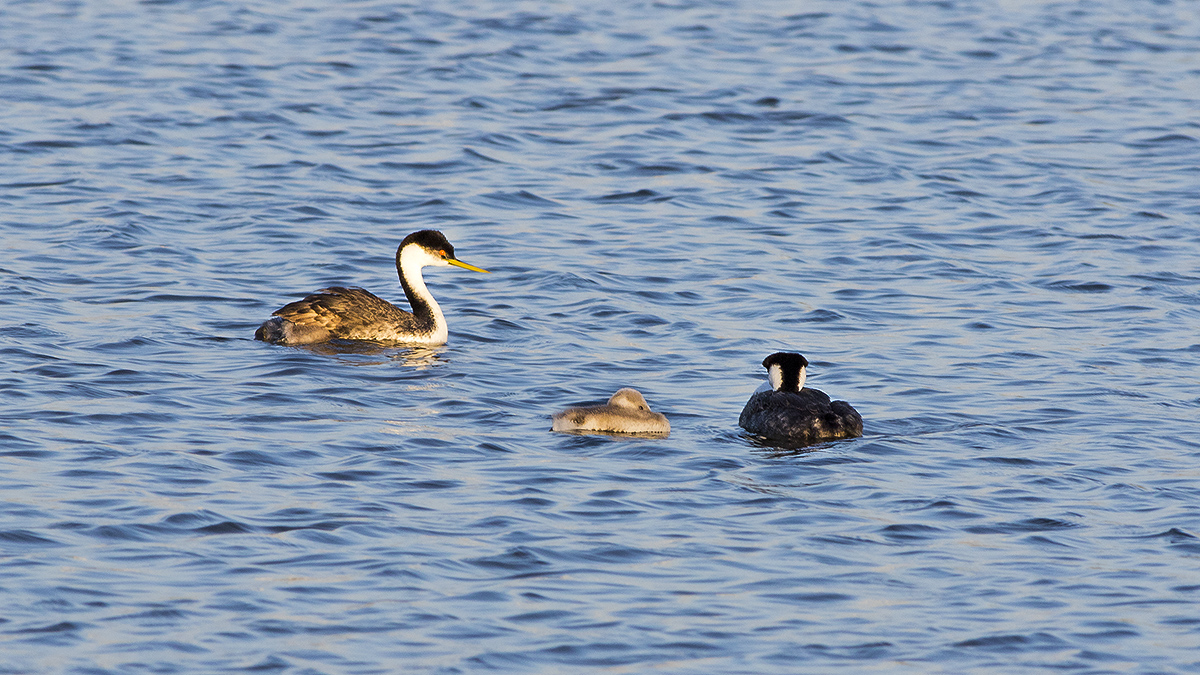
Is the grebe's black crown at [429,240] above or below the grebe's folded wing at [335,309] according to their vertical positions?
above

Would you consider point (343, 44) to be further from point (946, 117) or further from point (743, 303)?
point (743, 303)

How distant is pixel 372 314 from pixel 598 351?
1.94 metres

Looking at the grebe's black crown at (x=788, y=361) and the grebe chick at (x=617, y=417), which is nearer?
the grebe chick at (x=617, y=417)

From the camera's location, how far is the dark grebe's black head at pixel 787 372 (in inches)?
481

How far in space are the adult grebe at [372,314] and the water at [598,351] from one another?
0.69 ft

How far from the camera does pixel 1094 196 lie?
804 inches

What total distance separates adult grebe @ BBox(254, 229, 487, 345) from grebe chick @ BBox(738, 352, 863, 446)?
364 cm

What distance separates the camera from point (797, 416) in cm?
1174

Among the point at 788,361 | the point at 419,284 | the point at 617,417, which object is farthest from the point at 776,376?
the point at 419,284

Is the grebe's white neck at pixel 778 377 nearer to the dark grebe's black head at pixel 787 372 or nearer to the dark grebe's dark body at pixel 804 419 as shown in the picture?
the dark grebe's black head at pixel 787 372

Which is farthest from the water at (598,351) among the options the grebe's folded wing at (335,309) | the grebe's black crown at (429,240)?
the grebe's black crown at (429,240)

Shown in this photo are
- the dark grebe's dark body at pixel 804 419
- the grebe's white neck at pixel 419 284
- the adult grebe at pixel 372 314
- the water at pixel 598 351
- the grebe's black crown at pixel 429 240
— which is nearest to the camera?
the water at pixel 598 351

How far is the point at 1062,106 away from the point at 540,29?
9.41 meters

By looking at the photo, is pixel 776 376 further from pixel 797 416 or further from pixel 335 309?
pixel 335 309
